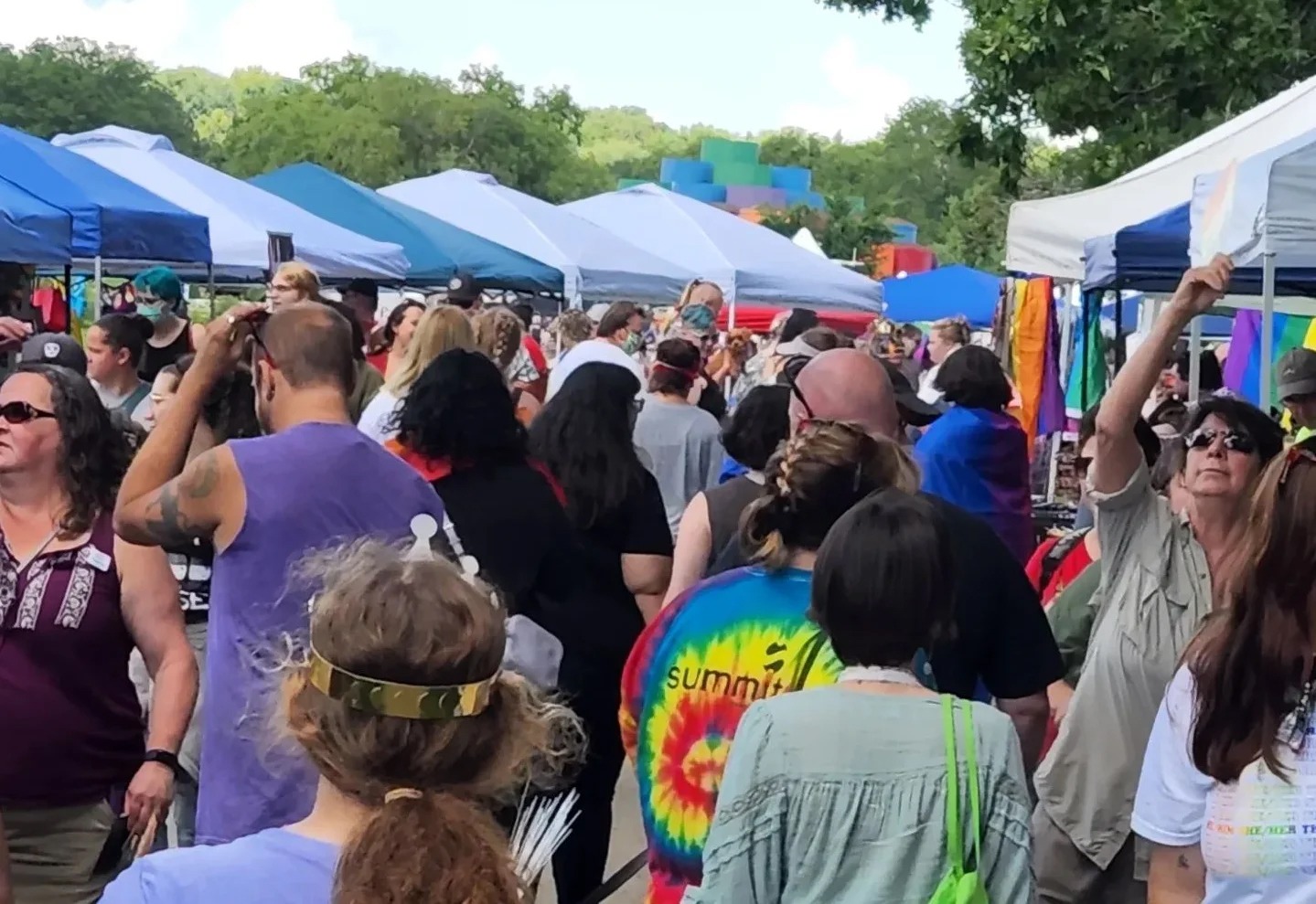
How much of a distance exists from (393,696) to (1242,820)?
1418 millimetres

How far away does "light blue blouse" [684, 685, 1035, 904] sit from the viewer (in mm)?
2633

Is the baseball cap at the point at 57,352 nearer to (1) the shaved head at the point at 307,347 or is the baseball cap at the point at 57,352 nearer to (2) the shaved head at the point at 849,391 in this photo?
(1) the shaved head at the point at 307,347

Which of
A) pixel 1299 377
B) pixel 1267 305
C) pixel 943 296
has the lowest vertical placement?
pixel 1299 377

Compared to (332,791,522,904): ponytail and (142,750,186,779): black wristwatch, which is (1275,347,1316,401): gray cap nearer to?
(142,750,186,779): black wristwatch

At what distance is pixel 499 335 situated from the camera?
24.4 feet

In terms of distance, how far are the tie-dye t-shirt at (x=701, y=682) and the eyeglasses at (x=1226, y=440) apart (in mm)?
1378

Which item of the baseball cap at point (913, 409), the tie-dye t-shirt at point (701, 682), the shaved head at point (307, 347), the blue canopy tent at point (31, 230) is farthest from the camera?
the blue canopy tent at point (31, 230)

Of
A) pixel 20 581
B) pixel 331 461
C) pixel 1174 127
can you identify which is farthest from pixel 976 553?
pixel 1174 127

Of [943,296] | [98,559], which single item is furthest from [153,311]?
[943,296]

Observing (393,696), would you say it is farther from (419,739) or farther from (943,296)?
(943,296)

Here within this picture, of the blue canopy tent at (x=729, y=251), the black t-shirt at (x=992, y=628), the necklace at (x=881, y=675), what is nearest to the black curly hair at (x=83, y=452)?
the black t-shirt at (x=992, y=628)

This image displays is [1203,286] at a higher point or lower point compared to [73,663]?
higher

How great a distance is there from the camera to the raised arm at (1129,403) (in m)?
3.95

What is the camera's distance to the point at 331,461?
3648 mm
